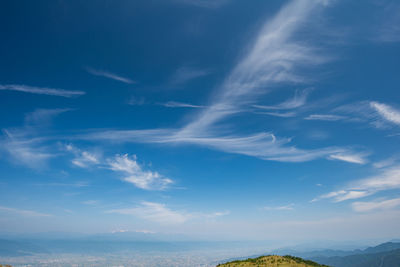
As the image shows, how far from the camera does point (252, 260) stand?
4397cm

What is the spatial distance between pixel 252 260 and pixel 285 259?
6.61 m

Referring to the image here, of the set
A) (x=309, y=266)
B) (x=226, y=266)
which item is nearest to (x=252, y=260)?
(x=226, y=266)

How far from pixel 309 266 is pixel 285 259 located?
14.1ft

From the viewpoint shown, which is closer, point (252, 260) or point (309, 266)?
point (309, 266)

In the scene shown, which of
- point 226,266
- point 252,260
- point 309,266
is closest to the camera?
point 309,266

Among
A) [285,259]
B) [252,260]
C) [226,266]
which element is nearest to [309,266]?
[285,259]

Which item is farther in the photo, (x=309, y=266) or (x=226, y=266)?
(x=226, y=266)

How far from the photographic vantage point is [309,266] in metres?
38.4

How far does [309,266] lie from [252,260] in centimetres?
1075

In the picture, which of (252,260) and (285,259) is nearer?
(285,259)

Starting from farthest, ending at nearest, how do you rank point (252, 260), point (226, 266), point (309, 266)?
point (252, 260) < point (226, 266) < point (309, 266)

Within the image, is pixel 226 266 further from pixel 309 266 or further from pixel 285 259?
pixel 309 266

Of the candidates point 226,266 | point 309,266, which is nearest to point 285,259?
point 309,266

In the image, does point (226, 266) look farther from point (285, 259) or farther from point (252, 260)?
point (285, 259)
